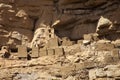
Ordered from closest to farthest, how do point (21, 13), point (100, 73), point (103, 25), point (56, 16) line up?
1. point (100, 73)
2. point (103, 25)
3. point (21, 13)
4. point (56, 16)

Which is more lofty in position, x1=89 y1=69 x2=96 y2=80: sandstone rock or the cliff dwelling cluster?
the cliff dwelling cluster

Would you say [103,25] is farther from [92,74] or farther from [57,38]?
[92,74]

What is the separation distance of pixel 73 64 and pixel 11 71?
2.66 metres

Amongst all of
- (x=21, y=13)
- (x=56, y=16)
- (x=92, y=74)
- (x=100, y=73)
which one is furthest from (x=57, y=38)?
(x=100, y=73)

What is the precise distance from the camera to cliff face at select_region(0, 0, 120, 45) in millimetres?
18609

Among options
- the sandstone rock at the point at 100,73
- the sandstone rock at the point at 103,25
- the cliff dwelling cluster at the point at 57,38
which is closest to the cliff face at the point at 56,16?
the cliff dwelling cluster at the point at 57,38

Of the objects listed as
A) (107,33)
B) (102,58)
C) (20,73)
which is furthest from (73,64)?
(107,33)

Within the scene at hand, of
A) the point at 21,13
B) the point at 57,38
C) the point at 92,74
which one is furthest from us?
the point at 21,13

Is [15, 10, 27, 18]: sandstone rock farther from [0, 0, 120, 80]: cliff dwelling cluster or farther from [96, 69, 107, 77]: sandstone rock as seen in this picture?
[96, 69, 107, 77]: sandstone rock

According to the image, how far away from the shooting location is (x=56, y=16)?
19172mm

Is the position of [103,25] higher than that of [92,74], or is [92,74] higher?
[103,25]

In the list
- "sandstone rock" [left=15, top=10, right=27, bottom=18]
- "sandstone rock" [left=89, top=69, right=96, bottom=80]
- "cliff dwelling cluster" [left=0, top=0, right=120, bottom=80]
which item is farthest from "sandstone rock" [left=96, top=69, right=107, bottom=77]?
"sandstone rock" [left=15, top=10, right=27, bottom=18]

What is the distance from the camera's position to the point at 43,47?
1822cm

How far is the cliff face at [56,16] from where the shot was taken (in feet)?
61.1
